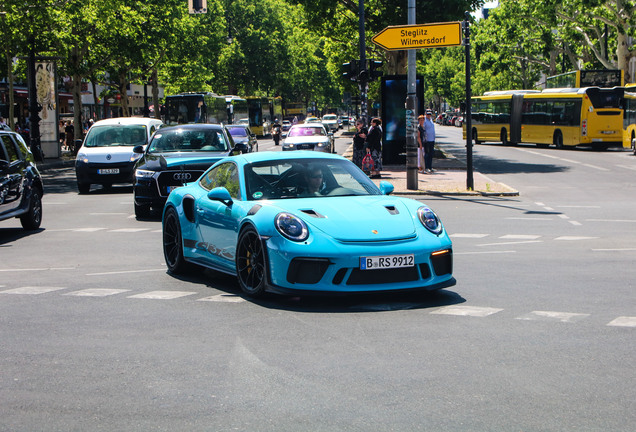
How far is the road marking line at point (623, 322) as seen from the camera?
691 cm

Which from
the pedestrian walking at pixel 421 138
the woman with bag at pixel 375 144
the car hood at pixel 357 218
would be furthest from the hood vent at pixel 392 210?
the pedestrian walking at pixel 421 138

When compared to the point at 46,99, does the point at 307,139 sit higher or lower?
lower

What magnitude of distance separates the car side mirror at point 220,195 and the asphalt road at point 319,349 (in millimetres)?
831

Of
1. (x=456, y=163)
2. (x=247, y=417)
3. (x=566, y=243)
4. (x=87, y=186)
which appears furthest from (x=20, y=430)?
(x=456, y=163)

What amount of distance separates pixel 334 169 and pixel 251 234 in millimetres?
1271

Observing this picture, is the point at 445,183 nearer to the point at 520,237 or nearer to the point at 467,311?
the point at 520,237

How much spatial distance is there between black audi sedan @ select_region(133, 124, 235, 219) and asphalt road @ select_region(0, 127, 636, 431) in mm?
4402

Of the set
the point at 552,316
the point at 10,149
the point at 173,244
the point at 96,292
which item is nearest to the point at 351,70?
the point at 10,149

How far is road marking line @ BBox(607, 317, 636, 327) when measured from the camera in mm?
6914

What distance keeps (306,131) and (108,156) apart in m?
15.5

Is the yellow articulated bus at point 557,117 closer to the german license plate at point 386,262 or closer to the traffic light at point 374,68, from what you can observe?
the traffic light at point 374,68

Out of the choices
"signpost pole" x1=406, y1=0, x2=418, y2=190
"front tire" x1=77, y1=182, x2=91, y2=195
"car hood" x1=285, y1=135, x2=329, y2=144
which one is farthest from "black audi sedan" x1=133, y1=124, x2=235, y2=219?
"car hood" x1=285, y1=135, x2=329, y2=144

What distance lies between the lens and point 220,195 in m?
8.59

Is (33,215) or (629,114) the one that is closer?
(33,215)
